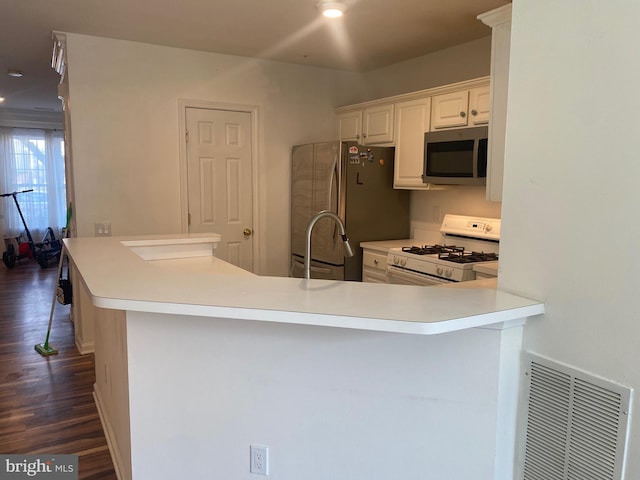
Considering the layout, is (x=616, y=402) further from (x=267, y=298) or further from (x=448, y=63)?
(x=448, y=63)

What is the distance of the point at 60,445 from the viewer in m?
2.54

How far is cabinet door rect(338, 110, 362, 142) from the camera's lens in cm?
441

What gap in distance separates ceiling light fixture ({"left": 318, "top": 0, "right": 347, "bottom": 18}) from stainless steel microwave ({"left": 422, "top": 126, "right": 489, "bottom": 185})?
1077 mm

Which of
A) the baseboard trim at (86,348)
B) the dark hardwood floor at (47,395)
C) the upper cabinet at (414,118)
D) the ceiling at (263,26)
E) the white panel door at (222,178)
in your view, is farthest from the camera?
the white panel door at (222,178)

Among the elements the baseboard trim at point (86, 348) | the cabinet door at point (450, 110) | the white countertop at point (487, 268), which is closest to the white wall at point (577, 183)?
the white countertop at point (487, 268)

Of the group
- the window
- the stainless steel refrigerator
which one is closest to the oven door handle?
the stainless steel refrigerator

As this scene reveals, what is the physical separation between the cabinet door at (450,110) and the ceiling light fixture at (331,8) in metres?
0.97

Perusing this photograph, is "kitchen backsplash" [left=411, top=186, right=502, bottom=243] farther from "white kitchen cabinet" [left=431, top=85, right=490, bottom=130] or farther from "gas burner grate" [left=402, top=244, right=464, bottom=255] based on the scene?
"white kitchen cabinet" [left=431, top=85, right=490, bottom=130]

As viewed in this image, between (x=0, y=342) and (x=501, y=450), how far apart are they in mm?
4234

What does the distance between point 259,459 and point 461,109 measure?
8.49 ft

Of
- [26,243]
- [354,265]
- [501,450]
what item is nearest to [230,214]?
[354,265]

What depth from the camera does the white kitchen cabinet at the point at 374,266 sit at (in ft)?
12.5

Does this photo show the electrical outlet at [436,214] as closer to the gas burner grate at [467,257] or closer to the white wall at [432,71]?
the gas burner grate at [467,257]

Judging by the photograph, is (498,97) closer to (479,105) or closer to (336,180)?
(479,105)
